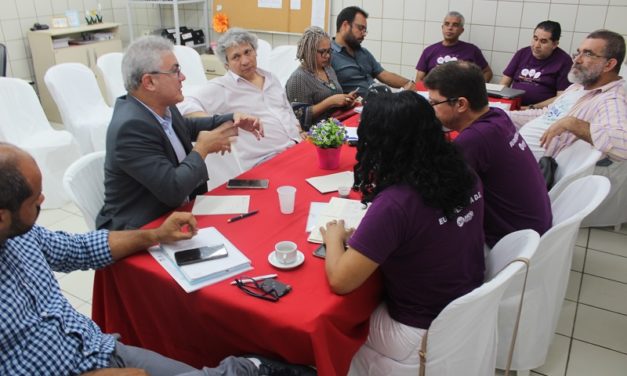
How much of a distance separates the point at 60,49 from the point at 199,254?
4.59 meters

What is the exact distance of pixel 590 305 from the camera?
2.59 m

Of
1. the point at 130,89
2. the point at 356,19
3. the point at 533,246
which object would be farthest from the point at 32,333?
the point at 356,19

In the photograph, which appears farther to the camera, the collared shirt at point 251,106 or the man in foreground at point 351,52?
the man in foreground at point 351,52

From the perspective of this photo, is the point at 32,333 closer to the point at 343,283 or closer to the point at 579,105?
the point at 343,283

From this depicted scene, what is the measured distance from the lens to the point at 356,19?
3.78 metres

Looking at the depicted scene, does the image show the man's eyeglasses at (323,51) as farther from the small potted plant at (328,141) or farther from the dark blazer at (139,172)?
the dark blazer at (139,172)

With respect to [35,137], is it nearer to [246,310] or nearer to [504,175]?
[246,310]

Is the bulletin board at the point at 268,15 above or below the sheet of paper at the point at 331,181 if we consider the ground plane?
above

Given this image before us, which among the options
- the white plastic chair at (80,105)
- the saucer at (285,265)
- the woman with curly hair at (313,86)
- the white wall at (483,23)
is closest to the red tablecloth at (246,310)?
the saucer at (285,265)

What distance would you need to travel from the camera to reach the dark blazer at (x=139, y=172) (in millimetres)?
1812

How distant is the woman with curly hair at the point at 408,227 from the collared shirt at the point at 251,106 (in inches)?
56.0

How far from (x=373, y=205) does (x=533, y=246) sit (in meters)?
0.52

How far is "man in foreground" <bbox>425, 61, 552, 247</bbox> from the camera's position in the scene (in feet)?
6.14

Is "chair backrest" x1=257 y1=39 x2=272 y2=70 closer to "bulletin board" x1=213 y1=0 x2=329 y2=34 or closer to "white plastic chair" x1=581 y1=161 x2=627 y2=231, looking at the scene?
"bulletin board" x1=213 y1=0 x2=329 y2=34
